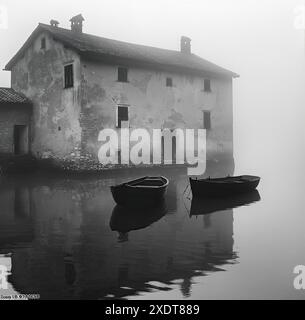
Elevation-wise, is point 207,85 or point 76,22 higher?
point 76,22

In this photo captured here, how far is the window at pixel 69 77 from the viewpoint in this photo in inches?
920

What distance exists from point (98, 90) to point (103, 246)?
15.7 metres

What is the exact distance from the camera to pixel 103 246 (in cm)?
877

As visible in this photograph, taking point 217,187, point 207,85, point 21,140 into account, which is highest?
point 207,85

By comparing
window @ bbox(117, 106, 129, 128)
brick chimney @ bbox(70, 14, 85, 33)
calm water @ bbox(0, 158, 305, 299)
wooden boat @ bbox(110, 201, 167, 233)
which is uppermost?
brick chimney @ bbox(70, 14, 85, 33)

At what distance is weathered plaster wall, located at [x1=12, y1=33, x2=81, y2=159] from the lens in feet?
75.6

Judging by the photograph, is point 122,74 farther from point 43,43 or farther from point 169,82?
point 43,43

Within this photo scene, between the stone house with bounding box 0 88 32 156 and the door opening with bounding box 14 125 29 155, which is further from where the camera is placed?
the door opening with bounding box 14 125 29 155

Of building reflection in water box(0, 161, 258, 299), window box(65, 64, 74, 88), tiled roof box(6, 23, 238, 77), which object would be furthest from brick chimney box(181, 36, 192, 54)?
building reflection in water box(0, 161, 258, 299)

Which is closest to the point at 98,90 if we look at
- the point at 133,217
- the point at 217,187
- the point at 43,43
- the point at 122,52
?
the point at 122,52

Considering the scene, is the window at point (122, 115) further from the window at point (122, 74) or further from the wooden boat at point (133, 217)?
the wooden boat at point (133, 217)

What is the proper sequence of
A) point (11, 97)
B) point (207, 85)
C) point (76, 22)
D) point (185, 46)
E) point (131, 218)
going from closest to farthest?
point (131, 218) < point (11, 97) < point (76, 22) < point (207, 85) < point (185, 46)

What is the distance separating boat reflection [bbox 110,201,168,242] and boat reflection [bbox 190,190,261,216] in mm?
1110

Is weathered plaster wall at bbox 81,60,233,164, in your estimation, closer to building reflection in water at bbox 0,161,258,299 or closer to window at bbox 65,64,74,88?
window at bbox 65,64,74,88
